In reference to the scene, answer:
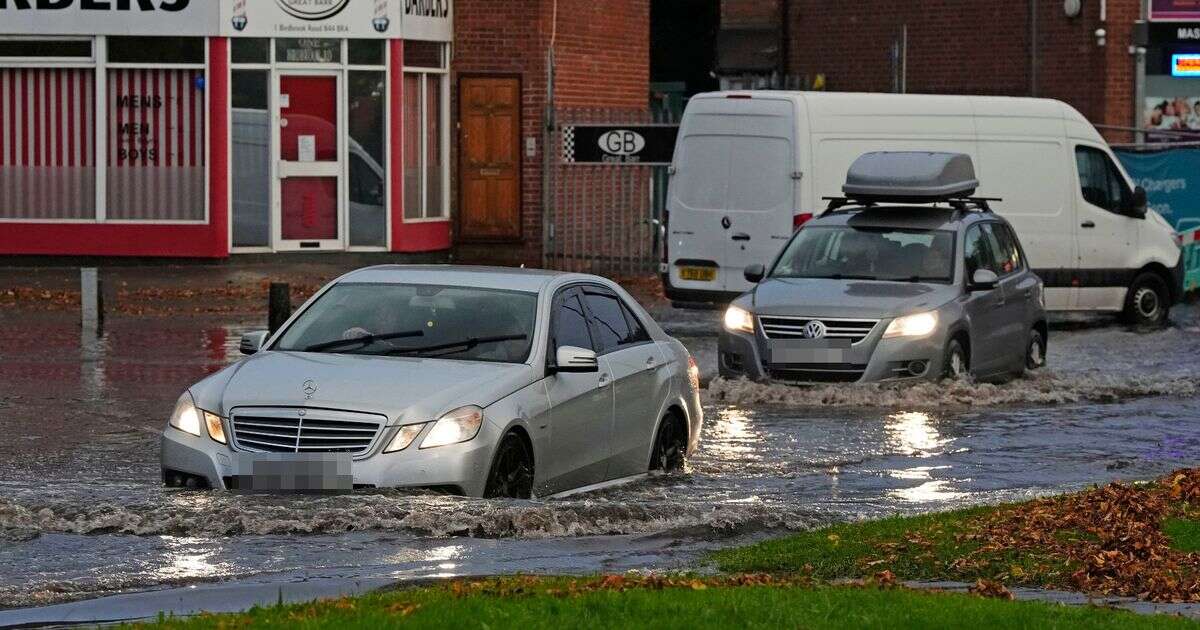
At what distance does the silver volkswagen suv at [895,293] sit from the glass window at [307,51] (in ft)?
35.5

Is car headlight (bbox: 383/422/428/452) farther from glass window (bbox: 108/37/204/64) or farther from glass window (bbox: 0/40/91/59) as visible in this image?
glass window (bbox: 0/40/91/59)

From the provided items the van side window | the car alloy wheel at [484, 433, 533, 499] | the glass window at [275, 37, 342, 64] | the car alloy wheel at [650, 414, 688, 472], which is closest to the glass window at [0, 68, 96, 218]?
the glass window at [275, 37, 342, 64]

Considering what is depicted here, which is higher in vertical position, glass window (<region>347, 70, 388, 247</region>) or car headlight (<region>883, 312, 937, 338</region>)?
glass window (<region>347, 70, 388, 247</region>)

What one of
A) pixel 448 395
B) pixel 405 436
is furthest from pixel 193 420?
pixel 448 395

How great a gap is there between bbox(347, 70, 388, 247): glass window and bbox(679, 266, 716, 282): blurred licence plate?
638 cm

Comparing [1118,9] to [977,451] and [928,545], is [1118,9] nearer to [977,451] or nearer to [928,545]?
[977,451]

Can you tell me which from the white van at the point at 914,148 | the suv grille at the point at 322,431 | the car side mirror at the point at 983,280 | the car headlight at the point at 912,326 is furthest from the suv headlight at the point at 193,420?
the white van at the point at 914,148

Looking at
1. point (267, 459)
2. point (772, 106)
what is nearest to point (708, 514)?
point (267, 459)

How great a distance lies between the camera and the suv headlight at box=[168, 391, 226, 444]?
10.3 meters

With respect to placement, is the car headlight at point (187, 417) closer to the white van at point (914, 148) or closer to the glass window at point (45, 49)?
the white van at point (914, 148)

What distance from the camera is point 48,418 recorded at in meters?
15.2

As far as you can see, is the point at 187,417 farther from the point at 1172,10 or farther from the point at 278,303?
the point at 1172,10

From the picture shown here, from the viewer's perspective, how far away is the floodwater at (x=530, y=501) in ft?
30.1

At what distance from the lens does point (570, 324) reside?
1176cm
